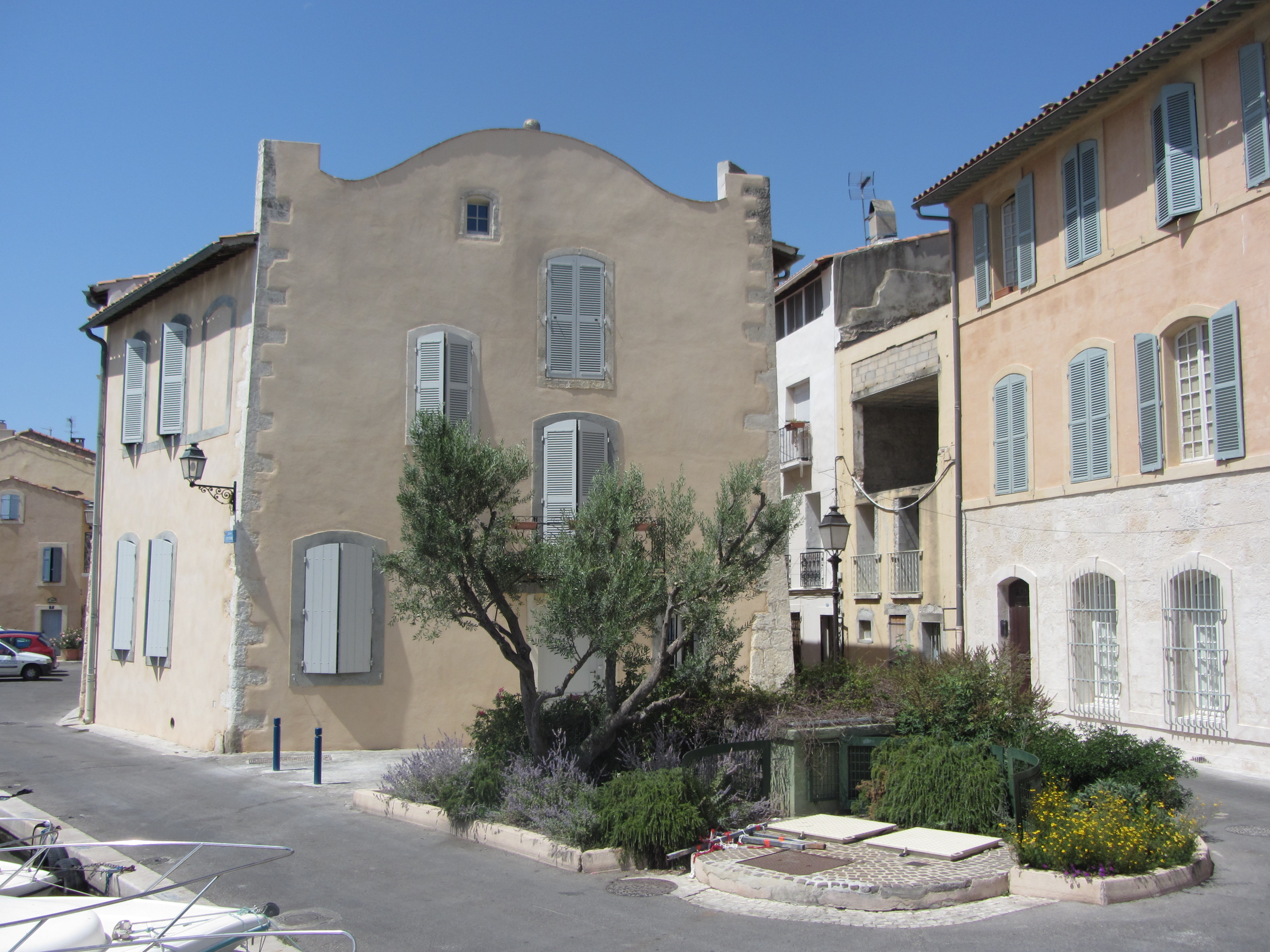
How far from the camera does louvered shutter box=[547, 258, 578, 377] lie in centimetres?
1495


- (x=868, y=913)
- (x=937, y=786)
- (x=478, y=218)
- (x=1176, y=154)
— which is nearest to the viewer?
(x=868, y=913)

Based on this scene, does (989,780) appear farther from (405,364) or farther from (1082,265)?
(1082,265)

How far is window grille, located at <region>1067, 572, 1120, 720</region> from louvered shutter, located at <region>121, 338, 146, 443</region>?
46.7ft

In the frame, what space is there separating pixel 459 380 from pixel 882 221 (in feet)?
59.5

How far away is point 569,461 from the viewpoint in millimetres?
14680

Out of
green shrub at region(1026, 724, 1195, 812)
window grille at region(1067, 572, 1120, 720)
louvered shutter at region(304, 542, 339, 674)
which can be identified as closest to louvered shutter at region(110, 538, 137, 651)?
louvered shutter at region(304, 542, 339, 674)

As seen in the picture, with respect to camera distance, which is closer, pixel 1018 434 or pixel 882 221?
pixel 1018 434

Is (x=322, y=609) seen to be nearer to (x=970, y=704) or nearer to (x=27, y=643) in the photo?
(x=970, y=704)

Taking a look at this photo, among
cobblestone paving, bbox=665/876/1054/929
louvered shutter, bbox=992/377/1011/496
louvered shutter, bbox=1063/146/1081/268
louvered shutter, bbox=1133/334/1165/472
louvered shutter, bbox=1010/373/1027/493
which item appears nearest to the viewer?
cobblestone paving, bbox=665/876/1054/929

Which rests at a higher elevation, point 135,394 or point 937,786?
point 135,394

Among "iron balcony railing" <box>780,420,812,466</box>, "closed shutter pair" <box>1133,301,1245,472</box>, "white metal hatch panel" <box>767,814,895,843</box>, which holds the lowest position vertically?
"white metal hatch panel" <box>767,814,895,843</box>

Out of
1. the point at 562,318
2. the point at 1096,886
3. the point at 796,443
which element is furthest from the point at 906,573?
the point at 1096,886

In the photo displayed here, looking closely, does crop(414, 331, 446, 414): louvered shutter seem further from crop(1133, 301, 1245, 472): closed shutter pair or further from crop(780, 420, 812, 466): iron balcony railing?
crop(780, 420, 812, 466): iron balcony railing

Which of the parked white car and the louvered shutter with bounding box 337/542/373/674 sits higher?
the louvered shutter with bounding box 337/542/373/674
